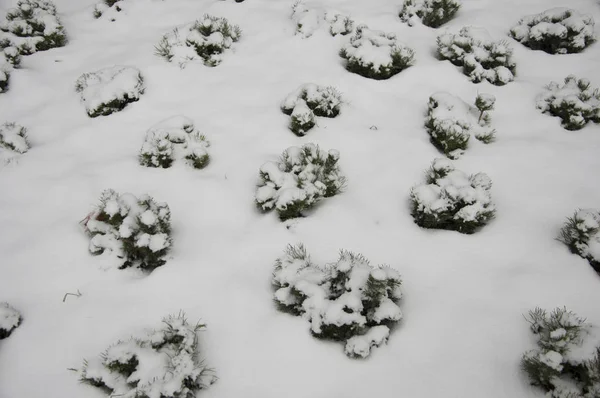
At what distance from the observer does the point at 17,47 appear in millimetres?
5871

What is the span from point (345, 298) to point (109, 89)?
4.43 m

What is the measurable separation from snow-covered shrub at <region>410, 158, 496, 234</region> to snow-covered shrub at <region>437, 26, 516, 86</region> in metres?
2.18

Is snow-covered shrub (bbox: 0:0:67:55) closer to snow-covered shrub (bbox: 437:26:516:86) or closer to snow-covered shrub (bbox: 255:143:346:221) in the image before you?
snow-covered shrub (bbox: 255:143:346:221)

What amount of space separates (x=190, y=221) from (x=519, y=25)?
6131mm

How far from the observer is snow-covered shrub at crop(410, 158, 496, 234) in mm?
3494

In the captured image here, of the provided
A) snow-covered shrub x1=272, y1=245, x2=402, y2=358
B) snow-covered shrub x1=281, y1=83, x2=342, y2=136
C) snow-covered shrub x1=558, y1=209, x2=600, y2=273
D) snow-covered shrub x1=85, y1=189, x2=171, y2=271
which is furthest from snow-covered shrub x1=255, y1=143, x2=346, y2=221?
snow-covered shrub x1=558, y1=209, x2=600, y2=273

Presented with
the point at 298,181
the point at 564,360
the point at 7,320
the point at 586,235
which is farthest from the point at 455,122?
the point at 7,320

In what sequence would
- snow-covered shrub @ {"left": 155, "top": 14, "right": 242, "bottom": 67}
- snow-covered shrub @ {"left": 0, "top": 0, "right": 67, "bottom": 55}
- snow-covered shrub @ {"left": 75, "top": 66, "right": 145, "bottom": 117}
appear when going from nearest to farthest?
1. snow-covered shrub @ {"left": 75, "top": 66, "right": 145, "bottom": 117}
2. snow-covered shrub @ {"left": 155, "top": 14, "right": 242, "bottom": 67}
3. snow-covered shrub @ {"left": 0, "top": 0, "right": 67, "bottom": 55}

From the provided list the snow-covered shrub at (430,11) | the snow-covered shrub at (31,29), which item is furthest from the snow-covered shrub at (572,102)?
the snow-covered shrub at (31,29)

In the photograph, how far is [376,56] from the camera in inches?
201

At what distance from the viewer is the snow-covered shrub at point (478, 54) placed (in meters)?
5.01

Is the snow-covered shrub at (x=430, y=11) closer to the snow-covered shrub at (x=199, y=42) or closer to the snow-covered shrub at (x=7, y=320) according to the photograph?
the snow-covered shrub at (x=199, y=42)

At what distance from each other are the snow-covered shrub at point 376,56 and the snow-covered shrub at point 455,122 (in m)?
0.94

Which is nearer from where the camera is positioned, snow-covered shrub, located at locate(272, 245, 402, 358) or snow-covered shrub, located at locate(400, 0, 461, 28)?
snow-covered shrub, located at locate(272, 245, 402, 358)
